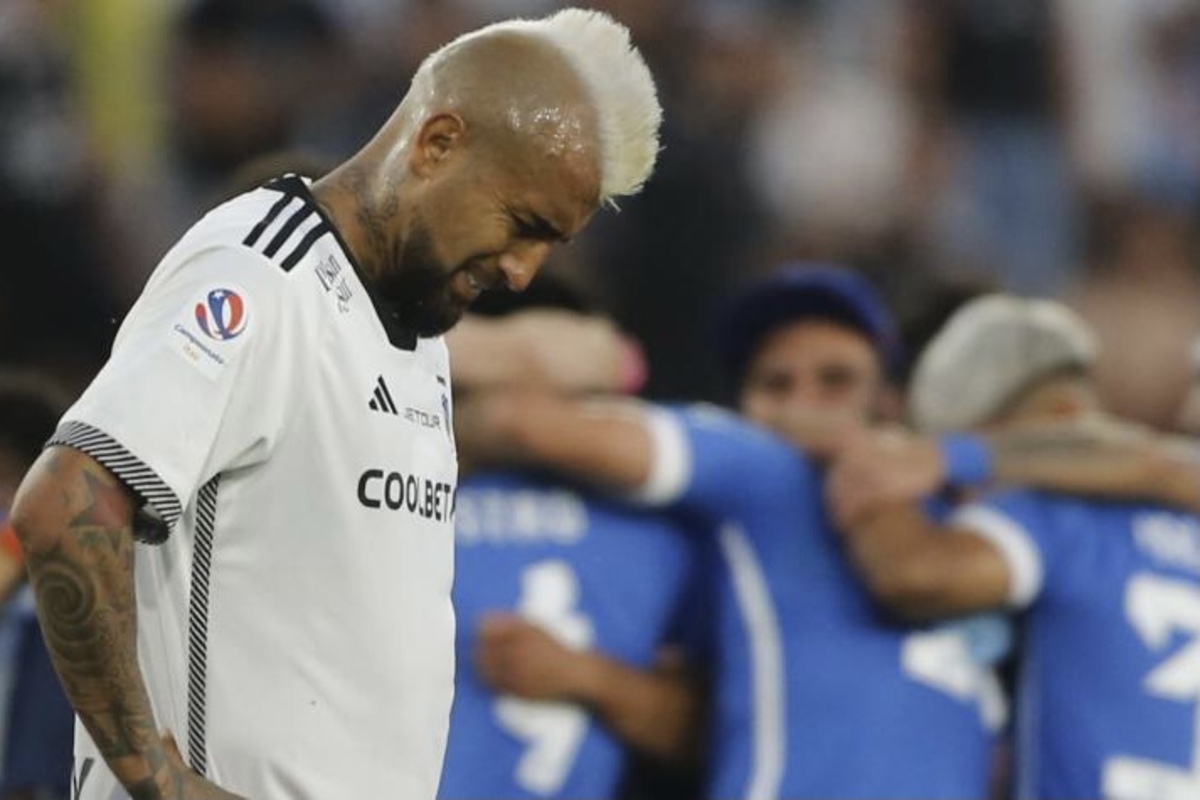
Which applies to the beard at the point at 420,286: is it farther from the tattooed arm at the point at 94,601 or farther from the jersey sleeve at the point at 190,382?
the tattooed arm at the point at 94,601

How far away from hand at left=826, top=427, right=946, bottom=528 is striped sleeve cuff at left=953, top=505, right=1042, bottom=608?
0.12 meters

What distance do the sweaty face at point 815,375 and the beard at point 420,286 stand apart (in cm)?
261

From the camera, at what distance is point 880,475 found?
5.59 m

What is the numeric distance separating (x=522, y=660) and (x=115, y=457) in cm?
238

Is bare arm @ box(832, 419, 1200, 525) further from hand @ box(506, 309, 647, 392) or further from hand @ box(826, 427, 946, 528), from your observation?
hand @ box(506, 309, 647, 392)

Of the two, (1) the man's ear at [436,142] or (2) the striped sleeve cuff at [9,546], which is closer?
(1) the man's ear at [436,142]

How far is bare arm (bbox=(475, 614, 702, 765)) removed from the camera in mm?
5418

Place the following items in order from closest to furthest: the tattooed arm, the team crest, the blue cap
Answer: the tattooed arm
the team crest
the blue cap

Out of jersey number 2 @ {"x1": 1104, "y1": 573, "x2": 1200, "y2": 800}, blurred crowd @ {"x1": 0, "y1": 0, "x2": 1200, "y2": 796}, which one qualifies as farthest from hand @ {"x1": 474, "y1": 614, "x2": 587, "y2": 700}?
blurred crowd @ {"x1": 0, "y1": 0, "x2": 1200, "y2": 796}

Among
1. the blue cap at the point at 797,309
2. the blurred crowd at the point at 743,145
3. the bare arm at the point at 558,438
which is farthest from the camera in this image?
the blurred crowd at the point at 743,145

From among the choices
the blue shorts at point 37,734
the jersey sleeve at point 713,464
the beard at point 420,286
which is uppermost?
the beard at point 420,286

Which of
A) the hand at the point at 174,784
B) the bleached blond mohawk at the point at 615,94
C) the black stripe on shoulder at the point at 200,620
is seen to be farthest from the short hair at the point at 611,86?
the hand at the point at 174,784

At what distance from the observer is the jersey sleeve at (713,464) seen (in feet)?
18.0

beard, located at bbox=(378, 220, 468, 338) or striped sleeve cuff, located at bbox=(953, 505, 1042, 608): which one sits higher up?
beard, located at bbox=(378, 220, 468, 338)
